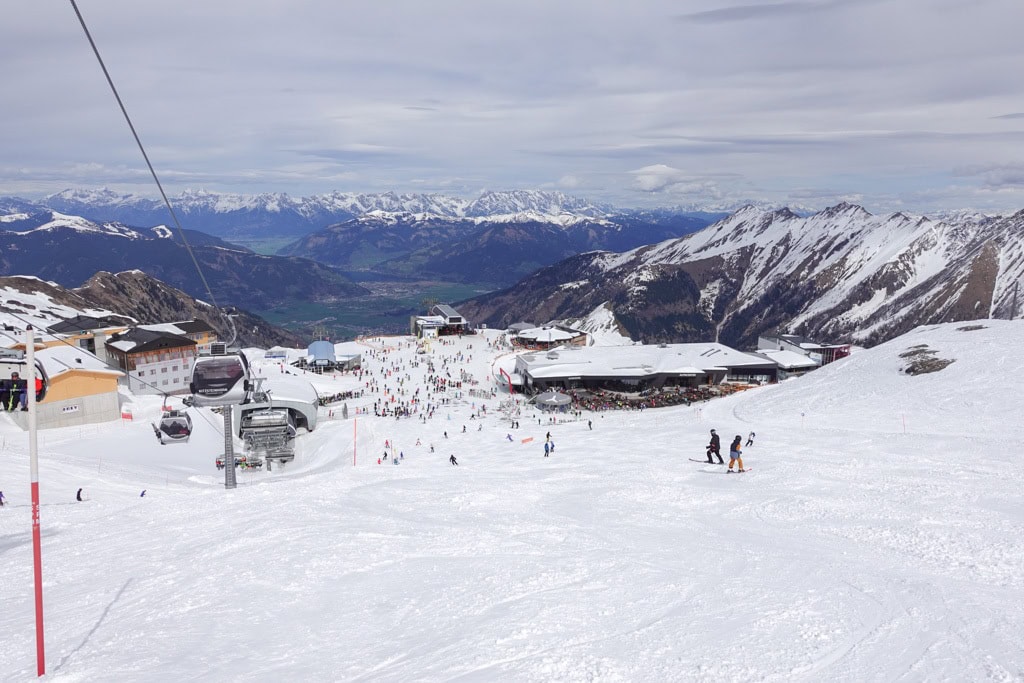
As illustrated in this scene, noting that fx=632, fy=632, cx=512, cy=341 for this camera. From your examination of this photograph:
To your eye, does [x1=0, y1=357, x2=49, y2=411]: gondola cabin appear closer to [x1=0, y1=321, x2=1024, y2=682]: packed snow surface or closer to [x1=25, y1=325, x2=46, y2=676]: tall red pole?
[x1=25, y1=325, x2=46, y2=676]: tall red pole

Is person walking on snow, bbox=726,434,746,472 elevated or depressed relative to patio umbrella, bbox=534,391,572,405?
elevated

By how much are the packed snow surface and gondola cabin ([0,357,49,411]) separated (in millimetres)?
3743

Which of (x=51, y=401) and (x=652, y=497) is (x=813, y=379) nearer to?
(x=652, y=497)

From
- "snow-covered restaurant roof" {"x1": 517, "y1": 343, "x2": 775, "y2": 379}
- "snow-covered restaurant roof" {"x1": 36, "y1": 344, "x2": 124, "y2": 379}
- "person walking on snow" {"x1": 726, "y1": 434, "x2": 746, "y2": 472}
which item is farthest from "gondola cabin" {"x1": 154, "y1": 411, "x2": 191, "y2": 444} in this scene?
"snow-covered restaurant roof" {"x1": 517, "y1": 343, "x2": 775, "y2": 379}

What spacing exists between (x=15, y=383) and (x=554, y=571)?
9636 millimetres

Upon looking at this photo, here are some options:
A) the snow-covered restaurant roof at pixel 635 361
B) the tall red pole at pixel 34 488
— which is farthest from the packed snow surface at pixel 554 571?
the snow-covered restaurant roof at pixel 635 361

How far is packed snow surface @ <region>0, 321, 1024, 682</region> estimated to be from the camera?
348 inches

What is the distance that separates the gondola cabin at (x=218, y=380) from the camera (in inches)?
1040

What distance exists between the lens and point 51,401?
4756 centimetres

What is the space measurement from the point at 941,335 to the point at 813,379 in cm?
960

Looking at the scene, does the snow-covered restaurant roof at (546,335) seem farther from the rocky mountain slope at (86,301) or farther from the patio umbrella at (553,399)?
the patio umbrella at (553,399)

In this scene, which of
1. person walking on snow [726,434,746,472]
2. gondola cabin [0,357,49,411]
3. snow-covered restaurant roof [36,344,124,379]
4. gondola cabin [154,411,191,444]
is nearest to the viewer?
gondola cabin [0,357,49,411]

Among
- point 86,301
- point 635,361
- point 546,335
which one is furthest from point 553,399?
point 86,301

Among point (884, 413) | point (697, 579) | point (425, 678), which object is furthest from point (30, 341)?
point (884, 413)
